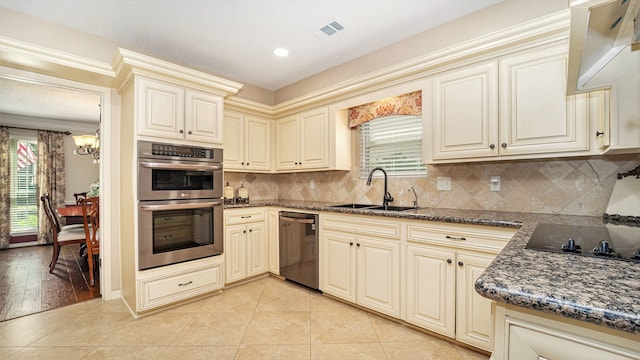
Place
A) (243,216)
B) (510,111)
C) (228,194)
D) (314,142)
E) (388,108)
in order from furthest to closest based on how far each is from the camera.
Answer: (228,194) → (314,142) → (243,216) → (388,108) → (510,111)

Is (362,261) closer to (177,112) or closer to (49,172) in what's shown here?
(177,112)

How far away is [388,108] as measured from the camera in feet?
9.44

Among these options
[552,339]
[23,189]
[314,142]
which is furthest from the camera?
[23,189]

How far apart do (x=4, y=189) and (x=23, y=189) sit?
26 centimetres

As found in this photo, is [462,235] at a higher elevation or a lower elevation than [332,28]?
lower

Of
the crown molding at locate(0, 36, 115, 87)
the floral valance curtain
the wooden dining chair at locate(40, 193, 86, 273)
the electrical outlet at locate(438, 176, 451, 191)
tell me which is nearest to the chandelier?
the wooden dining chair at locate(40, 193, 86, 273)

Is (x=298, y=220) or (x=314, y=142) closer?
(x=298, y=220)

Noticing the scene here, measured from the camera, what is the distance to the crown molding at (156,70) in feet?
7.67

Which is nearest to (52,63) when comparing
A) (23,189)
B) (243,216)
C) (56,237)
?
(243,216)

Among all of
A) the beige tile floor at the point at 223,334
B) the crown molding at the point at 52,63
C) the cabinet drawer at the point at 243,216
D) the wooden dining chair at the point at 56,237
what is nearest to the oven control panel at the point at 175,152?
the cabinet drawer at the point at 243,216

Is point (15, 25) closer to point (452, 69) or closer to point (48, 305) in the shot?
point (48, 305)

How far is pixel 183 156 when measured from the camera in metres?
2.69

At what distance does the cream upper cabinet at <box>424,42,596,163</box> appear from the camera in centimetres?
181

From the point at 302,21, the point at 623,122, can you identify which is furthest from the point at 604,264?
the point at 302,21
